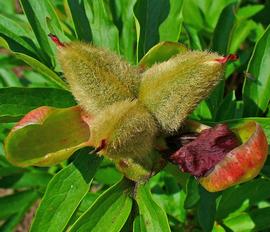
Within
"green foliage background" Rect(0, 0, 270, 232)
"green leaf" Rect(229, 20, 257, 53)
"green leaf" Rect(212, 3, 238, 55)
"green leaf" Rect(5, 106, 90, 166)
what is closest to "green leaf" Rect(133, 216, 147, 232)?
"green foliage background" Rect(0, 0, 270, 232)

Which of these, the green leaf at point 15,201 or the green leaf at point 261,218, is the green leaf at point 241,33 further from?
the green leaf at point 15,201

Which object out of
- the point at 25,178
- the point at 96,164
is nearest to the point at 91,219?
the point at 96,164

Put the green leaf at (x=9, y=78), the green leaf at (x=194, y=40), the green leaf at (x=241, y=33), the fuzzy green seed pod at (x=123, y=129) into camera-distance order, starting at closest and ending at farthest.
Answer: the fuzzy green seed pod at (x=123, y=129)
the green leaf at (x=194, y=40)
the green leaf at (x=241, y=33)
the green leaf at (x=9, y=78)

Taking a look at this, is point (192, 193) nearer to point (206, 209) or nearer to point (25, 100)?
point (206, 209)

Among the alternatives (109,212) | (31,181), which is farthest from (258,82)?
(31,181)

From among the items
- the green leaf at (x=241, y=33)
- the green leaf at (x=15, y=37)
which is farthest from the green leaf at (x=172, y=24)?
the green leaf at (x=241, y=33)

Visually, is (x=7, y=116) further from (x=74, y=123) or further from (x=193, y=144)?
(x=193, y=144)
